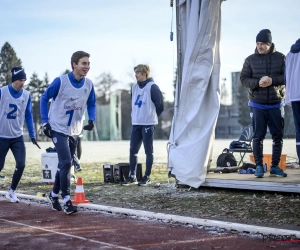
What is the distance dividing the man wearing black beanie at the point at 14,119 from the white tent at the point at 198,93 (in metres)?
2.60

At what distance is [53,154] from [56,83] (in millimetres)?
4361

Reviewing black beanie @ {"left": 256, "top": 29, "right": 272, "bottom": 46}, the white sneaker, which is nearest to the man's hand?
black beanie @ {"left": 256, "top": 29, "right": 272, "bottom": 46}

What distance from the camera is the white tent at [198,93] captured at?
988cm

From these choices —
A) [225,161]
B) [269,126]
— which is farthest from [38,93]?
[269,126]

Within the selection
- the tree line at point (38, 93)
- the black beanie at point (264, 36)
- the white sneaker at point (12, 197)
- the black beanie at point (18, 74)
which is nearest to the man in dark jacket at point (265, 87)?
the black beanie at point (264, 36)

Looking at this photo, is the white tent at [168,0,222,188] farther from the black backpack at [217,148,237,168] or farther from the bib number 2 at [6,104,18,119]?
the bib number 2 at [6,104,18,119]

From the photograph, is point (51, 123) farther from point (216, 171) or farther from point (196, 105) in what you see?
point (216, 171)

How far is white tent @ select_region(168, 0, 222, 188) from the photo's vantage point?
9875 mm

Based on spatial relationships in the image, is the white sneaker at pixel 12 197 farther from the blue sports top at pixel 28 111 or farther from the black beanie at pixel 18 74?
the black beanie at pixel 18 74

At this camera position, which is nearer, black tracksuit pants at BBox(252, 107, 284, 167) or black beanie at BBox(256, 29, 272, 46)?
black beanie at BBox(256, 29, 272, 46)

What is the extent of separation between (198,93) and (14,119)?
3.13m

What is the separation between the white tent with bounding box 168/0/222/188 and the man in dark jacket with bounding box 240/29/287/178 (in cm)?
66

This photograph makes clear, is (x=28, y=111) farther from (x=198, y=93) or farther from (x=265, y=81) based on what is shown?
(x=265, y=81)

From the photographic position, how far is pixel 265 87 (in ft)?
30.7
